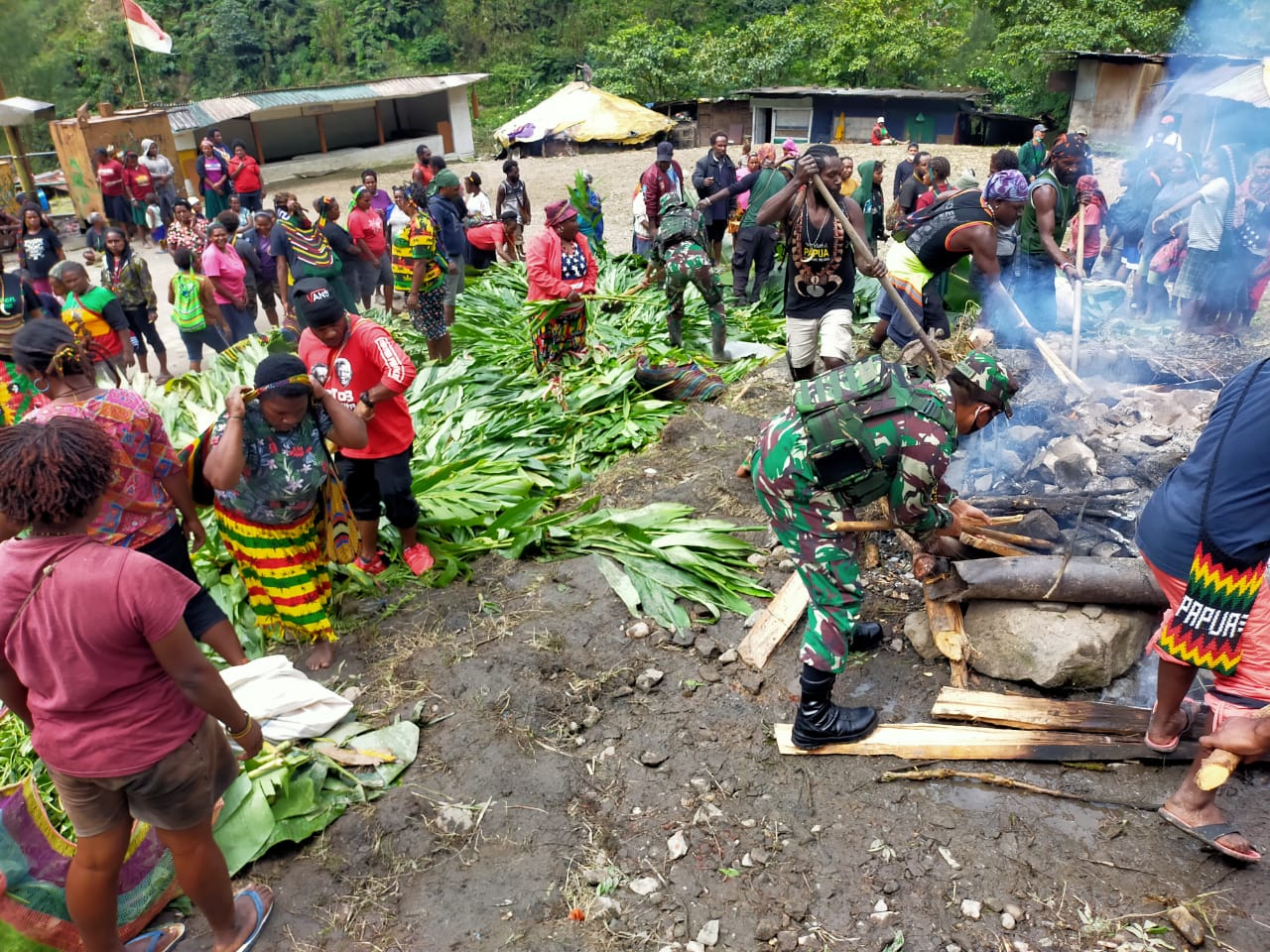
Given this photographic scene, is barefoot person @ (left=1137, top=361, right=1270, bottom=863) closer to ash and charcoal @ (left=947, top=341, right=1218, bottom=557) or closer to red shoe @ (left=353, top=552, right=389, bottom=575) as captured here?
ash and charcoal @ (left=947, top=341, right=1218, bottom=557)

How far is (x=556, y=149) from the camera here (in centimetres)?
2797

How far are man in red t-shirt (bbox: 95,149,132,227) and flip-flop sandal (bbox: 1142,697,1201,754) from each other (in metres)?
18.1

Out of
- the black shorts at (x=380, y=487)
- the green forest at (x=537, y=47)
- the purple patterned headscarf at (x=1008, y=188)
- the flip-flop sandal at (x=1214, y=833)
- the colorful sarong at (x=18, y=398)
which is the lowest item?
the flip-flop sandal at (x=1214, y=833)

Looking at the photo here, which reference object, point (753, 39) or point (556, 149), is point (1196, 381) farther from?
point (753, 39)

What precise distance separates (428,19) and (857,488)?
44.1m

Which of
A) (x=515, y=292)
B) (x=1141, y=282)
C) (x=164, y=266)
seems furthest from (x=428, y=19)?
(x=1141, y=282)

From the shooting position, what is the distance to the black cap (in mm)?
4281

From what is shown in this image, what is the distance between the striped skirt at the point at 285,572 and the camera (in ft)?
13.4

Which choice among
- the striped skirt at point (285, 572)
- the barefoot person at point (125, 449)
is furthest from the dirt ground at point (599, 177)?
the barefoot person at point (125, 449)

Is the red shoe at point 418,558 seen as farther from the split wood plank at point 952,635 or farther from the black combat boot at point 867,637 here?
the split wood plank at point 952,635

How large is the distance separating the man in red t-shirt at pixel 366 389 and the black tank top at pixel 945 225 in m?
3.66

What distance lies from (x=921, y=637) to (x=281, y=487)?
307 centimetres

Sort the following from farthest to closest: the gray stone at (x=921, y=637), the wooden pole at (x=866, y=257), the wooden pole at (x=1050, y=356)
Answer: the wooden pole at (x=1050, y=356) → the wooden pole at (x=866, y=257) → the gray stone at (x=921, y=637)

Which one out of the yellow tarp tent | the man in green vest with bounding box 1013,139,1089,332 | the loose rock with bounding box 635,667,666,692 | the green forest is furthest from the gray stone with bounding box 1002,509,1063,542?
the yellow tarp tent
